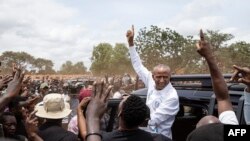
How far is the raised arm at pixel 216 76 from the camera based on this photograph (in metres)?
2.86

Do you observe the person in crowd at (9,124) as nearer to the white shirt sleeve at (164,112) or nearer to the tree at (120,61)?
the white shirt sleeve at (164,112)

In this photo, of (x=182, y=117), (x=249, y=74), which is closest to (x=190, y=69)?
(x=182, y=117)

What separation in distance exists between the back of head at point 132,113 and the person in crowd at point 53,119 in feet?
2.78

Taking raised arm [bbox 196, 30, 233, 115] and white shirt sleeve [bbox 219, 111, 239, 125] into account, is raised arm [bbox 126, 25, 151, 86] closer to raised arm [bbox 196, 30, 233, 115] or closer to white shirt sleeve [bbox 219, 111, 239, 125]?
raised arm [bbox 196, 30, 233, 115]

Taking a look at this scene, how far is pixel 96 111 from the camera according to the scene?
6.95 feet

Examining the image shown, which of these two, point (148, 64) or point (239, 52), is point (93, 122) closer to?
point (148, 64)

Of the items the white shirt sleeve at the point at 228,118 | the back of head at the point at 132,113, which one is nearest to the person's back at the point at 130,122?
the back of head at the point at 132,113

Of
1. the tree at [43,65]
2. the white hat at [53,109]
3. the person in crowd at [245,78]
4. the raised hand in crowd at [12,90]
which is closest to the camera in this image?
the person in crowd at [245,78]

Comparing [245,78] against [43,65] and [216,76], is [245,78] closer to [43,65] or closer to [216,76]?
[216,76]

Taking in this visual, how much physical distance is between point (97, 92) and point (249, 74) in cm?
110

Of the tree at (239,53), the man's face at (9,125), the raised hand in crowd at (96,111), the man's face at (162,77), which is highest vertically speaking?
the tree at (239,53)

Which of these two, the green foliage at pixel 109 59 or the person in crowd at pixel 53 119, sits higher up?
the green foliage at pixel 109 59

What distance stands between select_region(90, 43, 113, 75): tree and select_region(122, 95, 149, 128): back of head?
6488 cm

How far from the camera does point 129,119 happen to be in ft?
8.80
